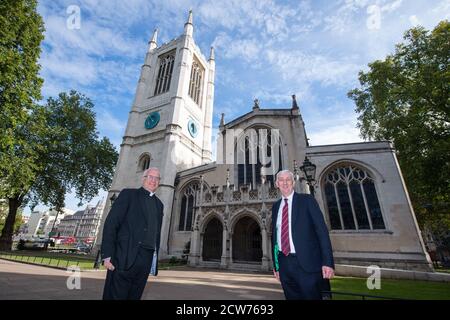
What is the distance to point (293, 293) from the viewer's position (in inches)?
113

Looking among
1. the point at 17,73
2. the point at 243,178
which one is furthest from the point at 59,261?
the point at 243,178

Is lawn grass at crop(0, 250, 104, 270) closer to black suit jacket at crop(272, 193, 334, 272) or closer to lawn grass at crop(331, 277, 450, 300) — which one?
lawn grass at crop(331, 277, 450, 300)

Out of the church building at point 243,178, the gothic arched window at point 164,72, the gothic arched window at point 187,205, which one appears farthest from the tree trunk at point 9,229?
the gothic arched window at point 164,72

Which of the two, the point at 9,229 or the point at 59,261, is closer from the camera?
the point at 59,261

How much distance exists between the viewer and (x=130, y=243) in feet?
9.85

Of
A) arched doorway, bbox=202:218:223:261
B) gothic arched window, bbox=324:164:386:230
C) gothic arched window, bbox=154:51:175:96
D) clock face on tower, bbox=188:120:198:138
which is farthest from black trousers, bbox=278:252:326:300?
gothic arched window, bbox=154:51:175:96

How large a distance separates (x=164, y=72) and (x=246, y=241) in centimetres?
2517

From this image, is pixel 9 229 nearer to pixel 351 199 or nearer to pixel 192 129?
pixel 192 129

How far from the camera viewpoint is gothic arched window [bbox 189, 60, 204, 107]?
1238 inches

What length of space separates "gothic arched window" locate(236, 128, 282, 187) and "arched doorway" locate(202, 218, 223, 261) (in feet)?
14.4

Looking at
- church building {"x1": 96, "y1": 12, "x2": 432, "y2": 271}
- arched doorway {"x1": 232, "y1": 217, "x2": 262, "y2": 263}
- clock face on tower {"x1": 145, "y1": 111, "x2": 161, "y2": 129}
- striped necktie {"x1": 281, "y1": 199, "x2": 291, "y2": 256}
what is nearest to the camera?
striped necktie {"x1": 281, "y1": 199, "x2": 291, "y2": 256}

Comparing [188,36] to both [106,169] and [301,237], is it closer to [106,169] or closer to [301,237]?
[106,169]

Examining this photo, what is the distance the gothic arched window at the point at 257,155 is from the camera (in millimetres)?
19312
